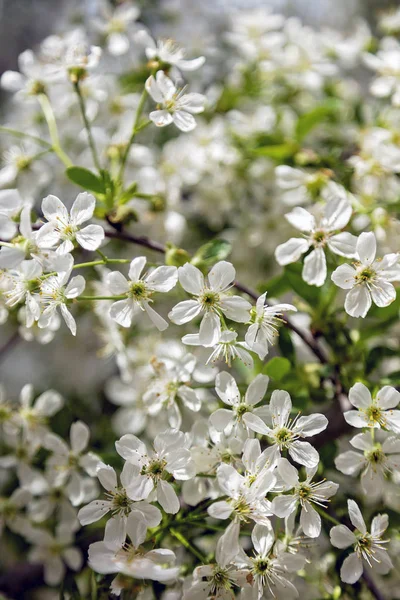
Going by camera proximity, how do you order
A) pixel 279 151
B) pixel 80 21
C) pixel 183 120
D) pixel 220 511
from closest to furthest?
1. pixel 220 511
2. pixel 183 120
3. pixel 279 151
4. pixel 80 21

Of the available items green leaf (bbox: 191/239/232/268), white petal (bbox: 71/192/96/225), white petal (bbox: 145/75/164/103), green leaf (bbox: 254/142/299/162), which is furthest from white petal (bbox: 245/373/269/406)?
green leaf (bbox: 254/142/299/162)

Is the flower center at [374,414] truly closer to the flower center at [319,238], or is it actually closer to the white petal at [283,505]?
the white petal at [283,505]

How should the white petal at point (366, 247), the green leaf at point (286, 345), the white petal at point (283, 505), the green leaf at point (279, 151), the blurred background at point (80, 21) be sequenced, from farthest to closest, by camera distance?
the blurred background at point (80, 21), the green leaf at point (279, 151), the green leaf at point (286, 345), the white petal at point (366, 247), the white petal at point (283, 505)

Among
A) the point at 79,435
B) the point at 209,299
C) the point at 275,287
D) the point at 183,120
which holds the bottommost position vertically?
the point at 79,435

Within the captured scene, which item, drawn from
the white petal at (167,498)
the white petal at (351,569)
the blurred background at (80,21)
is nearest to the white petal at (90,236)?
the white petal at (167,498)

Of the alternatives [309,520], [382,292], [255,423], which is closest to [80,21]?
[382,292]

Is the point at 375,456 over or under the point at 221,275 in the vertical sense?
under

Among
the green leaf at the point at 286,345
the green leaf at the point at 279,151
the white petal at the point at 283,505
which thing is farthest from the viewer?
the green leaf at the point at 279,151

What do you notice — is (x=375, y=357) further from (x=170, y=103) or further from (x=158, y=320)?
(x=170, y=103)
